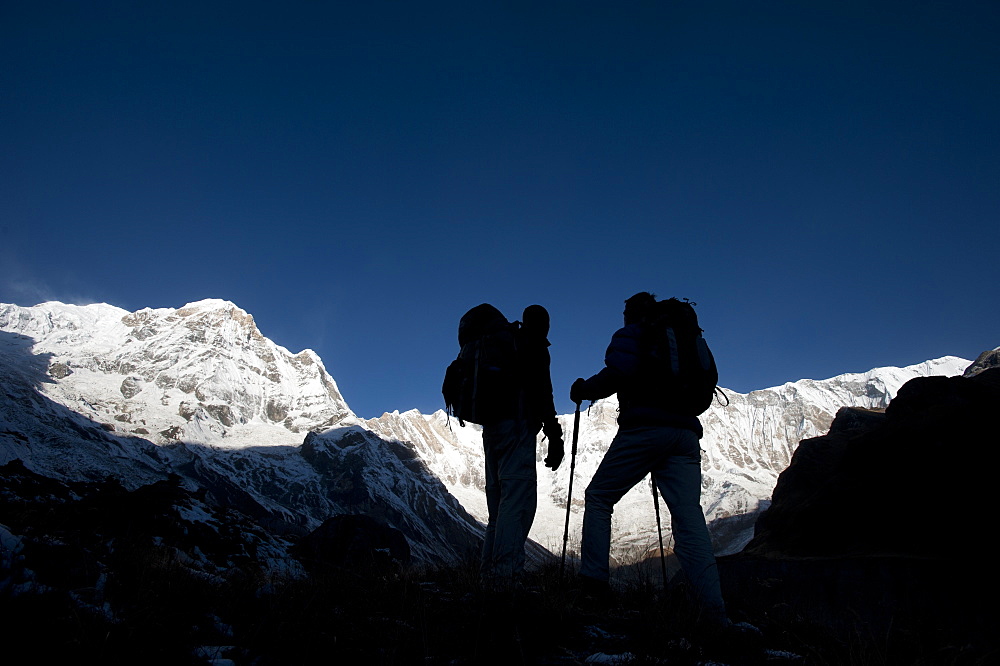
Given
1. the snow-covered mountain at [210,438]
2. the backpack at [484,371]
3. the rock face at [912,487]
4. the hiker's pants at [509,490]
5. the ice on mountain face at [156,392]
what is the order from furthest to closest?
the ice on mountain face at [156,392] < the snow-covered mountain at [210,438] < the rock face at [912,487] < the backpack at [484,371] < the hiker's pants at [509,490]

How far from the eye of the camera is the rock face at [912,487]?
11.1 metres

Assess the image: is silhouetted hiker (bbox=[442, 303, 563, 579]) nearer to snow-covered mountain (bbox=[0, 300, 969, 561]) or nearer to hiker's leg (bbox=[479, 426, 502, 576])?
hiker's leg (bbox=[479, 426, 502, 576])

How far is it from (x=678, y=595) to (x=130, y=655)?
336 cm

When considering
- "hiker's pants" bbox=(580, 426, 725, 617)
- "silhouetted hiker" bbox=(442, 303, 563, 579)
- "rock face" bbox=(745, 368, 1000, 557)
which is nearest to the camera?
"hiker's pants" bbox=(580, 426, 725, 617)

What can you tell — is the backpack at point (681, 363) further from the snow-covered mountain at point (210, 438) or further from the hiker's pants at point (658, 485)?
the snow-covered mountain at point (210, 438)

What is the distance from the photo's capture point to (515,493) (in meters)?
4.39

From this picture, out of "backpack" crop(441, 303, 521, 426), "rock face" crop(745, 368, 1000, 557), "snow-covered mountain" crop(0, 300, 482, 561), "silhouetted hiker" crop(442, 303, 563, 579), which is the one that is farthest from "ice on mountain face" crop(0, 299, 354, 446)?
"silhouetted hiker" crop(442, 303, 563, 579)

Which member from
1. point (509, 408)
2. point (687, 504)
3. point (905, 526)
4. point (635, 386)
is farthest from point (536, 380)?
point (905, 526)

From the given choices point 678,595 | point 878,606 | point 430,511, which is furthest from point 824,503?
point 430,511

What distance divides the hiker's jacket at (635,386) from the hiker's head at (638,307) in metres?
0.30

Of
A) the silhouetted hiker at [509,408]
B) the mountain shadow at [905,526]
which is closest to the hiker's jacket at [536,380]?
the silhouetted hiker at [509,408]

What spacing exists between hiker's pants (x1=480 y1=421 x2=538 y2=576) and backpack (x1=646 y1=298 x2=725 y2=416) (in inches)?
45.2

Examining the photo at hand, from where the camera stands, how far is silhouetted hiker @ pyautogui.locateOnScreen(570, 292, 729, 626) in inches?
161

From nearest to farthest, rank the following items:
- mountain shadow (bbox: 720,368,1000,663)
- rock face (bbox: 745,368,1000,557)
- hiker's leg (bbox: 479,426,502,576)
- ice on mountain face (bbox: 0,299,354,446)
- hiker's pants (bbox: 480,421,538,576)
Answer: hiker's pants (bbox: 480,421,538,576)
hiker's leg (bbox: 479,426,502,576)
mountain shadow (bbox: 720,368,1000,663)
rock face (bbox: 745,368,1000,557)
ice on mountain face (bbox: 0,299,354,446)
